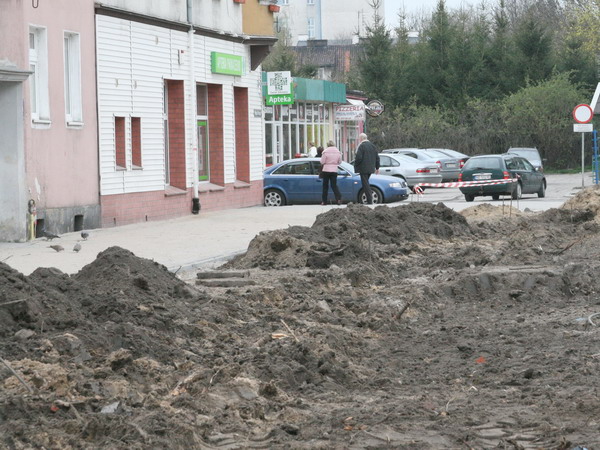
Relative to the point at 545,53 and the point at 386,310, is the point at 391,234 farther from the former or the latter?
the point at 545,53

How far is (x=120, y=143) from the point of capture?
26.2m

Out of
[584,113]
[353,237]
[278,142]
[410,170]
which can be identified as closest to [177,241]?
[353,237]

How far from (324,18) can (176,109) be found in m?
83.3

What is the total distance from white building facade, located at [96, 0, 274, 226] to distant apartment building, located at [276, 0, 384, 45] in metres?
75.9

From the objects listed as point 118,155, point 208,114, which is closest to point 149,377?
point 118,155

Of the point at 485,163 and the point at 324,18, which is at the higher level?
the point at 324,18

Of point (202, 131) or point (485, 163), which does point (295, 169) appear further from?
point (485, 163)

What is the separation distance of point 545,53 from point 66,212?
162ft

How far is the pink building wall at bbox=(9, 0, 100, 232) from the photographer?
69.8ft

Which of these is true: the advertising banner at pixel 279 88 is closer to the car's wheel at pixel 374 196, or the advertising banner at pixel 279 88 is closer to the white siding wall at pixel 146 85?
the car's wheel at pixel 374 196

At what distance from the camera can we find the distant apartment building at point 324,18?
109 meters

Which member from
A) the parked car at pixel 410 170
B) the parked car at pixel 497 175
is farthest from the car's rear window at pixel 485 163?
the parked car at pixel 410 170

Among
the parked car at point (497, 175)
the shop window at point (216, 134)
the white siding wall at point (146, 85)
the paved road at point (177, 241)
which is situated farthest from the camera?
the parked car at point (497, 175)

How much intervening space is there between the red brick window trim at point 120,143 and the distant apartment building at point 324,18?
273 feet
